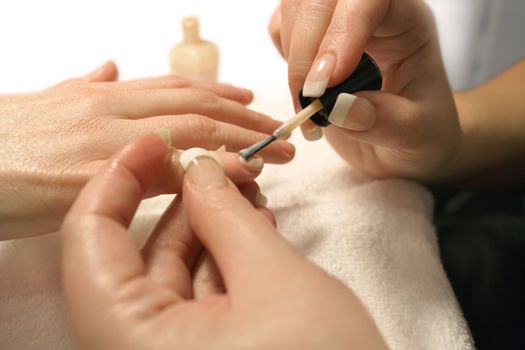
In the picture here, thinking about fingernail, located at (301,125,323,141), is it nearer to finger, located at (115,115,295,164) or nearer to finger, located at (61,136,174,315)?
finger, located at (115,115,295,164)

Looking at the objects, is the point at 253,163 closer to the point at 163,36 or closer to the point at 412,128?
the point at 412,128

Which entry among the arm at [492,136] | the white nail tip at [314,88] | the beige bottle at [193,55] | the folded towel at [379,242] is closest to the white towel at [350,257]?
the folded towel at [379,242]

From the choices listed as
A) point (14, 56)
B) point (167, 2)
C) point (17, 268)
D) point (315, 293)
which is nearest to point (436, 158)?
point (315, 293)

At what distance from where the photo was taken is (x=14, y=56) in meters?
1.14

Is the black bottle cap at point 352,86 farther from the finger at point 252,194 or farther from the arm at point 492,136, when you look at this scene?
the arm at point 492,136

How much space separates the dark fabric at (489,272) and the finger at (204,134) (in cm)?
31

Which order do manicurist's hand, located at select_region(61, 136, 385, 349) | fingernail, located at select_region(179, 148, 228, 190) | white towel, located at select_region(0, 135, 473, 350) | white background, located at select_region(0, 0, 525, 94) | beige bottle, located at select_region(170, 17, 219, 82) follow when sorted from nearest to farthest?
manicurist's hand, located at select_region(61, 136, 385, 349), fingernail, located at select_region(179, 148, 228, 190), white towel, located at select_region(0, 135, 473, 350), beige bottle, located at select_region(170, 17, 219, 82), white background, located at select_region(0, 0, 525, 94)

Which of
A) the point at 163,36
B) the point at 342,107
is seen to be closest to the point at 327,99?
the point at 342,107

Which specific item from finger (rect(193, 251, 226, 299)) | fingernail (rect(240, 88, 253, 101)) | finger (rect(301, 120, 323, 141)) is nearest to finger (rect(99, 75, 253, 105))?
fingernail (rect(240, 88, 253, 101))

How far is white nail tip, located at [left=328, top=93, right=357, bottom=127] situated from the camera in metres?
0.56

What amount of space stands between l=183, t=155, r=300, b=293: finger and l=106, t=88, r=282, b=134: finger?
0.73ft

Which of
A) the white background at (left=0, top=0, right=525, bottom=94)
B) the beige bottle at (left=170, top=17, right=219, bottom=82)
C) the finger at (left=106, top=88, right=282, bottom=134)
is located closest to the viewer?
the finger at (left=106, top=88, right=282, bottom=134)

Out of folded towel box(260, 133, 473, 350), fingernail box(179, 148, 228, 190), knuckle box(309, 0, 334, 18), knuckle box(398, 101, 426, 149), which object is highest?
knuckle box(309, 0, 334, 18)

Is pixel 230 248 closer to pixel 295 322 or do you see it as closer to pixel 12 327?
pixel 295 322
